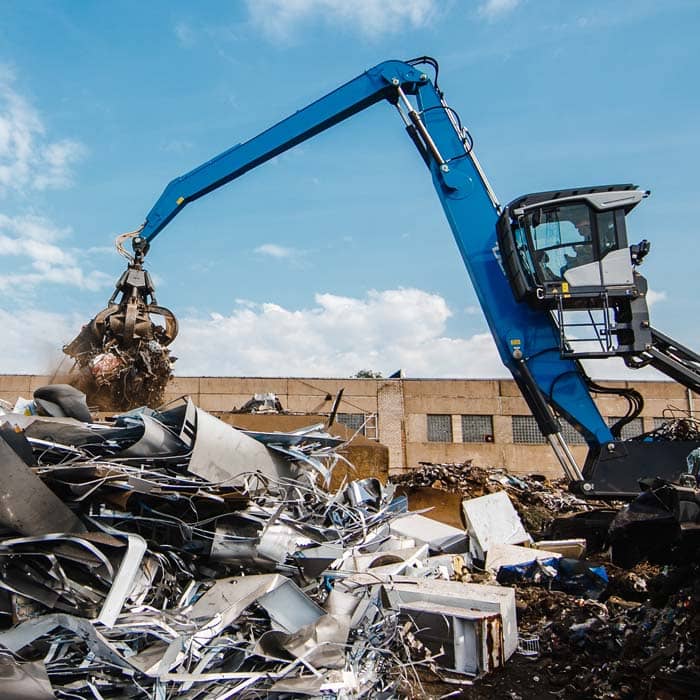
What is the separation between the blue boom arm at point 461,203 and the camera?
22.9ft

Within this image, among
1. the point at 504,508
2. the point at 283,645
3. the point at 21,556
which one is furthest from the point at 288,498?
the point at 504,508

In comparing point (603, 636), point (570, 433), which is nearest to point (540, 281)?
point (603, 636)

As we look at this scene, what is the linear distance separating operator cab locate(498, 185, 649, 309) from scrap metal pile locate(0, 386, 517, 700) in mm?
3254

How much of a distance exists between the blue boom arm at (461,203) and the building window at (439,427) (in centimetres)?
1340

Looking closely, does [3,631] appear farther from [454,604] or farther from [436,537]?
[436,537]

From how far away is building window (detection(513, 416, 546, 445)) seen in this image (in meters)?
20.4

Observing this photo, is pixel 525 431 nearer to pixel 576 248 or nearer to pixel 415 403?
pixel 415 403

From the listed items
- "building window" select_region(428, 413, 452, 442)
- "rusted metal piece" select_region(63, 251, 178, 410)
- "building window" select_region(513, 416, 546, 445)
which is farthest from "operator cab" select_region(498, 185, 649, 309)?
"building window" select_region(513, 416, 546, 445)

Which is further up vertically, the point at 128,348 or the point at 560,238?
the point at 560,238

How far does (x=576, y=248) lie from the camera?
6699mm

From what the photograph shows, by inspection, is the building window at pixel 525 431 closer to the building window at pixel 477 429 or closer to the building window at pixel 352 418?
the building window at pixel 477 429

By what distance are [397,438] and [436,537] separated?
14340 millimetres

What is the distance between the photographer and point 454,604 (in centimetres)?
394

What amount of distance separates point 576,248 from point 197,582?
4.98m
